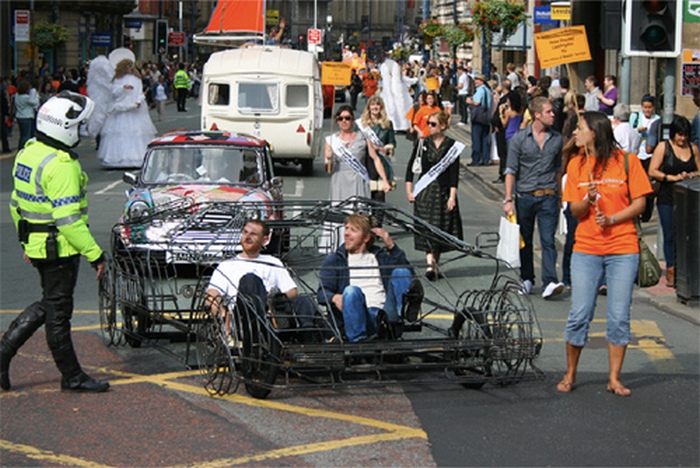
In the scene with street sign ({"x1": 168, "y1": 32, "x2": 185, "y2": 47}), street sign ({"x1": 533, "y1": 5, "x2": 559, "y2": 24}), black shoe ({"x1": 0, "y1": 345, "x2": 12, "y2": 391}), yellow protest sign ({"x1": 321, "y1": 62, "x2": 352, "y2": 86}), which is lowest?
black shoe ({"x1": 0, "y1": 345, "x2": 12, "y2": 391})

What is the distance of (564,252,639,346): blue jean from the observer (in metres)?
8.34

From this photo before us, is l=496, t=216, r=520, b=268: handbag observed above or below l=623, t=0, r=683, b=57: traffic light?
below

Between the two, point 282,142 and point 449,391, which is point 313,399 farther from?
point 282,142

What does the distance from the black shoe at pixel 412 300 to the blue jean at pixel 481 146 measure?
18.6 meters

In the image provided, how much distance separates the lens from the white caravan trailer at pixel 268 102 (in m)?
25.0

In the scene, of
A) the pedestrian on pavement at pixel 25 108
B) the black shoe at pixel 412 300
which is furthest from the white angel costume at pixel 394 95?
the black shoe at pixel 412 300

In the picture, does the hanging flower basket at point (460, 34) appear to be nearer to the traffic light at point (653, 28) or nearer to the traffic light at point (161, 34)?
the traffic light at point (161, 34)

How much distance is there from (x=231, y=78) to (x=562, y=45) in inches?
526

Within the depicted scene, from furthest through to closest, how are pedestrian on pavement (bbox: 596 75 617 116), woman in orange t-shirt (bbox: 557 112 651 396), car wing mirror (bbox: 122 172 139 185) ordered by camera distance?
1. pedestrian on pavement (bbox: 596 75 617 116)
2. car wing mirror (bbox: 122 172 139 185)
3. woman in orange t-shirt (bbox: 557 112 651 396)

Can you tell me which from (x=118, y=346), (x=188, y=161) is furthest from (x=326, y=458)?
(x=188, y=161)

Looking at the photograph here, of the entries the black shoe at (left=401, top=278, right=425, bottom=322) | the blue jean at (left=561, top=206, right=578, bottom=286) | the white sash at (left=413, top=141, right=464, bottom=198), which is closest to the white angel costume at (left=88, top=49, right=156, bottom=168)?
the white sash at (left=413, top=141, right=464, bottom=198)

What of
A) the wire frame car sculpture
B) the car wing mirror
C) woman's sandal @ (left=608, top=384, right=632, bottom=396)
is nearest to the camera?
the wire frame car sculpture

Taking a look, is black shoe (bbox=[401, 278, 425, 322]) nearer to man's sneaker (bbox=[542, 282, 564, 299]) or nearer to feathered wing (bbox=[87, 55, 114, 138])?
man's sneaker (bbox=[542, 282, 564, 299])

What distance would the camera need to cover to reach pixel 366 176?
1428cm
